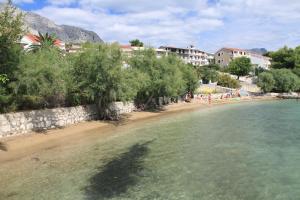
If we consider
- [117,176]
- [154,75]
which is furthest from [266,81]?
[117,176]

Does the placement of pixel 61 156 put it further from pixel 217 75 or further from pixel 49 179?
pixel 217 75

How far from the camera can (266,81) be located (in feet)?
378

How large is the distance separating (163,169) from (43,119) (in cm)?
1765

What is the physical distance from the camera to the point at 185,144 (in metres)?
36.6

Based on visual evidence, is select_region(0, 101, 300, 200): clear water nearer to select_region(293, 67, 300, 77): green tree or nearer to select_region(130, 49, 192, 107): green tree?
select_region(130, 49, 192, 107): green tree

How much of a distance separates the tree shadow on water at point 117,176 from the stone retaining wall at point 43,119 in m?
10.7

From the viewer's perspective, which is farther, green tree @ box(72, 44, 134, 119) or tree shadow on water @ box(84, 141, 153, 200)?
green tree @ box(72, 44, 134, 119)

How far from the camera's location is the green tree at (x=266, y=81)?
114188mm

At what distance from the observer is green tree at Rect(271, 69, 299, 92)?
11806cm

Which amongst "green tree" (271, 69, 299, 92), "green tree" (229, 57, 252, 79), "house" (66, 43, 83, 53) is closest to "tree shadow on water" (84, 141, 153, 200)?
"house" (66, 43, 83, 53)

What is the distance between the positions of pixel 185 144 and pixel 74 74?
1683 centimetres

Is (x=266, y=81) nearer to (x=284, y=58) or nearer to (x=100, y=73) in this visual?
(x=284, y=58)

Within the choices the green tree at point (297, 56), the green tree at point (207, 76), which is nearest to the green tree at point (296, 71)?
the green tree at point (297, 56)

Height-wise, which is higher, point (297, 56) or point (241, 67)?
point (297, 56)
